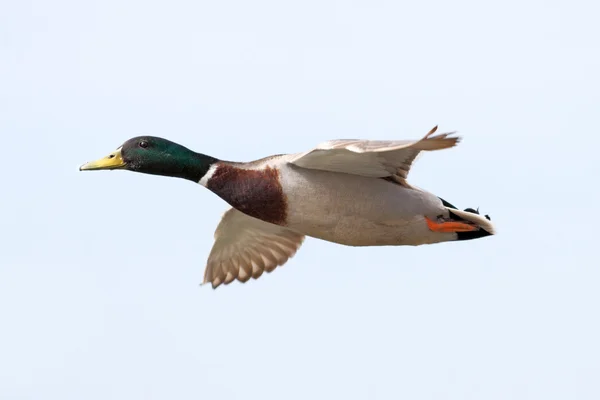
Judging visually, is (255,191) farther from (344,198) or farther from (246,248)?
(246,248)

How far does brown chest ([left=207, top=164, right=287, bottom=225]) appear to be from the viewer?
1152 centimetres

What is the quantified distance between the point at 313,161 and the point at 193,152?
4.74 feet

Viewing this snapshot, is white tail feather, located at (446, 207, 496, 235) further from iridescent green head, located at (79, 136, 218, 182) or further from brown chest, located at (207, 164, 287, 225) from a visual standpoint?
iridescent green head, located at (79, 136, 218, 182)

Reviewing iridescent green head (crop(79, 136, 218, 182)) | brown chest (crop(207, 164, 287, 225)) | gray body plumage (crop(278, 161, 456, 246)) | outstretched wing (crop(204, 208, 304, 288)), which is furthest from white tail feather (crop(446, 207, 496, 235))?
outstretched wing (crop(204, 208, 304, 288))

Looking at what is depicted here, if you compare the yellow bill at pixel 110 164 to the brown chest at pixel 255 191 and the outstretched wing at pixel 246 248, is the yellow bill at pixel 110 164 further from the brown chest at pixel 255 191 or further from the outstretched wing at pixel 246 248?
the outstretched wing at pixel 246 248

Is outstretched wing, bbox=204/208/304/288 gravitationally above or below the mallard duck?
below

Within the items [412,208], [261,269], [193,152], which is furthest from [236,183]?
[261,269]

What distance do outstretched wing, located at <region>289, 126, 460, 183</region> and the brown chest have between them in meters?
0.30

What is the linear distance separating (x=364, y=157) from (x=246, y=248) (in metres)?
3.26

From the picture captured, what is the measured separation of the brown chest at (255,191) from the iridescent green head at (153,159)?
437 millimetres

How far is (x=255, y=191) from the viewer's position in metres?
11.6

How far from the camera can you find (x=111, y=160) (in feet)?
40.7

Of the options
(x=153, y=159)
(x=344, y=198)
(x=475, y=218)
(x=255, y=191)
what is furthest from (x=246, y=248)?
(x=475, y=218)

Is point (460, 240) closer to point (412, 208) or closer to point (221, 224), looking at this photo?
point (412, 208)
